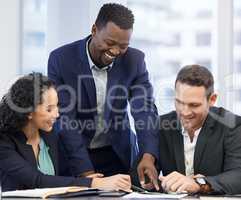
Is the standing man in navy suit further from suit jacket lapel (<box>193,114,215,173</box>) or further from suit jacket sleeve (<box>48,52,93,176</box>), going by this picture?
suit jacket lapel (<box>193,114,215,173</box>)

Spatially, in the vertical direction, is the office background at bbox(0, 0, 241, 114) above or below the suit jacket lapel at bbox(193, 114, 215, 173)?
above

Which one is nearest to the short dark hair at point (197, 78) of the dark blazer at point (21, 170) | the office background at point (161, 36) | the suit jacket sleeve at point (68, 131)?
the suit jacket sleeve at point (68, 131)

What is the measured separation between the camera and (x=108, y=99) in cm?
241

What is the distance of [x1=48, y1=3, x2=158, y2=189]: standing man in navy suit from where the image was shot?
2.29 m

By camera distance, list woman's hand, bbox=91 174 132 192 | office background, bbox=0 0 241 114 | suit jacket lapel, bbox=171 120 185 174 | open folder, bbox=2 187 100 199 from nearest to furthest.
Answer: open folder, bbox=2 187 100 199, woman's hand, bbox=91 174 132 192, suit jacket lapel, bbox=171 120 185 174, office background, bbox=0 0 241 114

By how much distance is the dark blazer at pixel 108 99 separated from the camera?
233 centimetres

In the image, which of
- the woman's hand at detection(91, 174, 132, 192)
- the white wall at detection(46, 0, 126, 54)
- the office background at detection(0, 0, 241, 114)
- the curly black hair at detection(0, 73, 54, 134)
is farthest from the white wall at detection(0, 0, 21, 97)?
the woman's hand at detection(91, 174, 132, 192)

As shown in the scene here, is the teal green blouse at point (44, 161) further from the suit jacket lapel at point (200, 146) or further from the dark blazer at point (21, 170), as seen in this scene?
the suit jacket lapel at point (200, 146)

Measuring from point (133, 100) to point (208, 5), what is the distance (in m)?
0.99

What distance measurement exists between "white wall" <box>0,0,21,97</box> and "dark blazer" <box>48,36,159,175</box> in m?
0.72

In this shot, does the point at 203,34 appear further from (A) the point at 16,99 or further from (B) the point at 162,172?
(A) the point at 16,99

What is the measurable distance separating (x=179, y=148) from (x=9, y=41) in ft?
4.64

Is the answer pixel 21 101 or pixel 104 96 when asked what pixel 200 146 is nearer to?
pixel 104 96

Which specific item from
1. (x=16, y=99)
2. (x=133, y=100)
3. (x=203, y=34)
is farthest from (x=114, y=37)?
(x=203, y=34)
